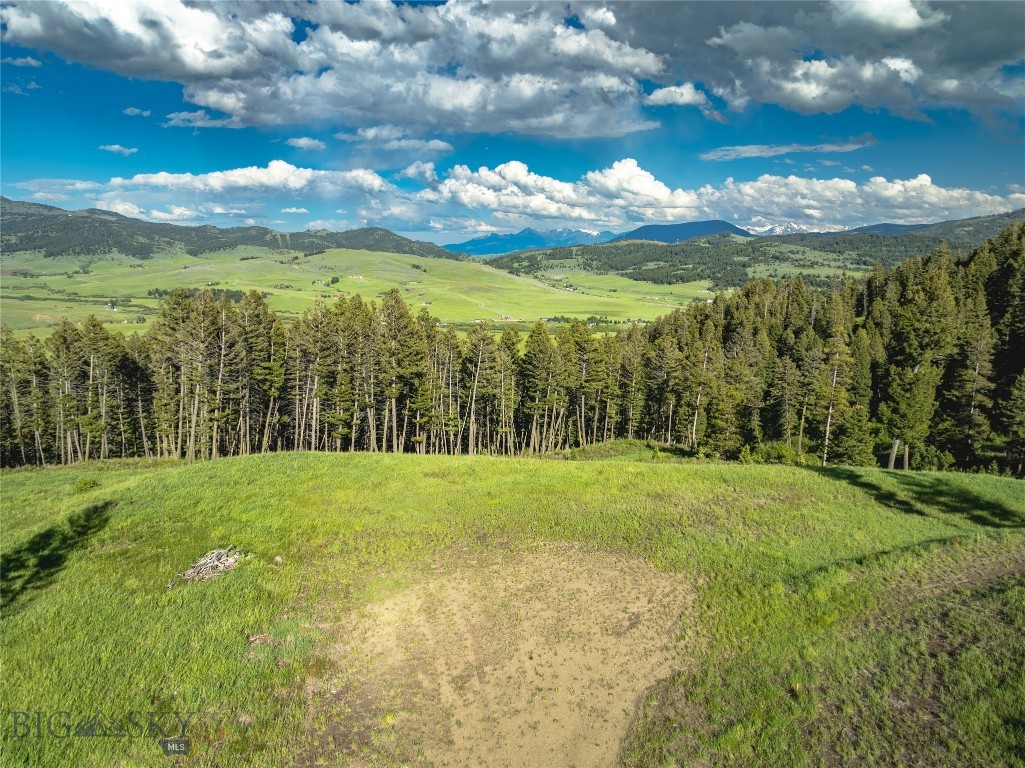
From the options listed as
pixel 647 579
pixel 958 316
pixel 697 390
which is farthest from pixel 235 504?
pixel 958 316

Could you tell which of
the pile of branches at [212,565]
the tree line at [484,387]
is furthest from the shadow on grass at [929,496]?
the pile of branches at [212,565]

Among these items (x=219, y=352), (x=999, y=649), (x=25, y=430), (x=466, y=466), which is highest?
(x=219, y=352)

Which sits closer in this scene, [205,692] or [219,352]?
[205,692]

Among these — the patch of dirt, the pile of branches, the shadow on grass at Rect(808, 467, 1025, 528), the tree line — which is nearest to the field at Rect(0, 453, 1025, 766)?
the patch of dirt

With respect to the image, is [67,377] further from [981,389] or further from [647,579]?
[981,389]

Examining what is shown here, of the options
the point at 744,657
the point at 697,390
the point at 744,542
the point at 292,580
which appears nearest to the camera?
the point at 744,657

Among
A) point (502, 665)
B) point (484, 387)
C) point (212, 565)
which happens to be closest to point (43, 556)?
point (212, 565)
